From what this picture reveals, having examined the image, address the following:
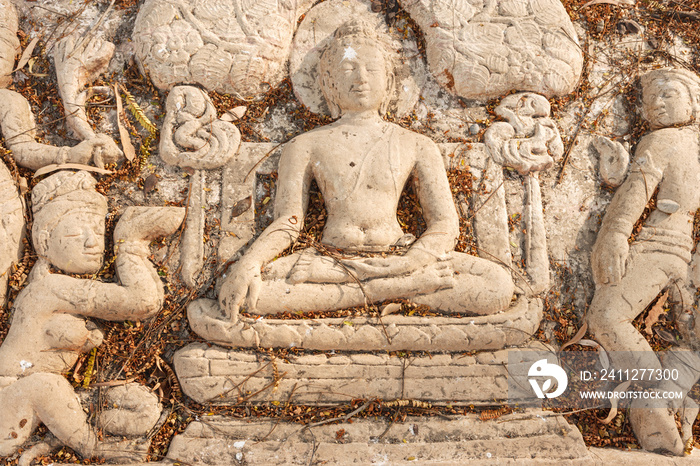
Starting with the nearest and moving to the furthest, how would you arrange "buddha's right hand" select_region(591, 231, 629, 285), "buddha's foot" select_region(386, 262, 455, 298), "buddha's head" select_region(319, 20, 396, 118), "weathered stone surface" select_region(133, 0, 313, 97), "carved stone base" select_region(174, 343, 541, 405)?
"carved stone base" select_region(174, 343, 541, 405) < "buddha's foot" select_region(386, 262, 455, 298) < "buddha's right hand" select_region(591, 231, 629, 285) < "buddha's head" select_region(319, 20, 396, 118) < "weathered stone surface" select_region(133, 0, 313, 97)

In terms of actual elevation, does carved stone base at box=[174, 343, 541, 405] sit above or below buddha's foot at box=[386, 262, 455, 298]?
below

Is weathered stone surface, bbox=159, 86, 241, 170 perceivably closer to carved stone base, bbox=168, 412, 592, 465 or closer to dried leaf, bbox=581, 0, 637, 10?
carved stone base, bbox=168, 412, 592, 465

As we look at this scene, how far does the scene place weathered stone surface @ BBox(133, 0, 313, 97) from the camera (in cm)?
409

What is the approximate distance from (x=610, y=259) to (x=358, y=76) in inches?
94.8

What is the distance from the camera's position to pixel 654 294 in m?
3.73

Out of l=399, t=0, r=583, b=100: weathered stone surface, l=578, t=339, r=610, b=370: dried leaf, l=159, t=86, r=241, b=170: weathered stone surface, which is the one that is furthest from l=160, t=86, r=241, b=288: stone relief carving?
l=578, t=339, r=610, b=370: dried leaf

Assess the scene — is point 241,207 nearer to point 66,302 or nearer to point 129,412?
point 66,302

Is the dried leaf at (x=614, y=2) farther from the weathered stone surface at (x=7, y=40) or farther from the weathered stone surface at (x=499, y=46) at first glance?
the weathered stone surface at (x=7, y=40)

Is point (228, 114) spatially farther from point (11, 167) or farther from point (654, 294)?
point (654, 294)

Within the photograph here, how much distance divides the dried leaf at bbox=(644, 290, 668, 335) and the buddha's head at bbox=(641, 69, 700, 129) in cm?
149

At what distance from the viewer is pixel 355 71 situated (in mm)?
3982

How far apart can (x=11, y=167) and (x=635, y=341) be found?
4.87 meters

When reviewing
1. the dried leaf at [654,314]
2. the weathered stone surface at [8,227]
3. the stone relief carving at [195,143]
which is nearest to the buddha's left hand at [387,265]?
the stone relief carving at [195,143]

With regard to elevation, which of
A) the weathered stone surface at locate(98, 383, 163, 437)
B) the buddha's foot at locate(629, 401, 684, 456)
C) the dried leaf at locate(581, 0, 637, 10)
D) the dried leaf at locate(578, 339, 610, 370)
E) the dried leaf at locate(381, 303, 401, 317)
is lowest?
Answer: the weathered stone surface at locate(98, 383, 163, 437)
